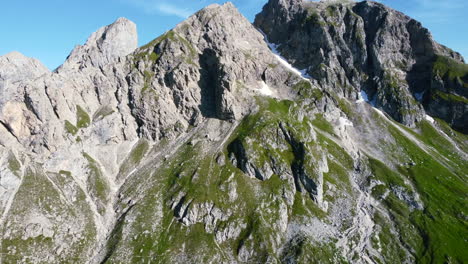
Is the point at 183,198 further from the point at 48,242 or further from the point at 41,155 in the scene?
the point at 41,155

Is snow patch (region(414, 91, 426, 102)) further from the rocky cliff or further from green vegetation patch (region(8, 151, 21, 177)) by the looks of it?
green vegetation patch (region(8, 151, 21, 177))

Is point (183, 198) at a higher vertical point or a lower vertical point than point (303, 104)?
lower

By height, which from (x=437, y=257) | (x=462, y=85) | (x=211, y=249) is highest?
(x=462, y=85)

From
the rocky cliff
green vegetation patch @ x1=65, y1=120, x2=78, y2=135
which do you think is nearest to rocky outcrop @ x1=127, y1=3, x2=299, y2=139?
the rocky cliff

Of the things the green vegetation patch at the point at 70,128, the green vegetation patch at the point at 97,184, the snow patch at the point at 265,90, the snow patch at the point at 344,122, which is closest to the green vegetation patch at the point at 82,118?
the green vegetation patch at the point at 70,128

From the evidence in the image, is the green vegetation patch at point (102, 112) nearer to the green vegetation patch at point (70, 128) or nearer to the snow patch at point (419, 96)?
the green vegetation patch at point (70, 128)

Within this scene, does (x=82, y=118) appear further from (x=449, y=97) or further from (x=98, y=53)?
(x=449, y=97)

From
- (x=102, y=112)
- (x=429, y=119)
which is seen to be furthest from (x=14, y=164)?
(x=429, y=119)

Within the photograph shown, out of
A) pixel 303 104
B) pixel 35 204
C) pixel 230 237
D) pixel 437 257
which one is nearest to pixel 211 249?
pixel 230 237
